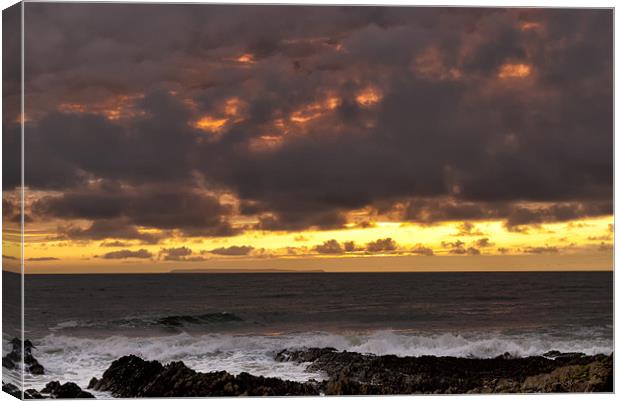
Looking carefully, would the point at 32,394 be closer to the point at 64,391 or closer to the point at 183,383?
the point at 64,391

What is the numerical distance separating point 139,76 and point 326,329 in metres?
3.44

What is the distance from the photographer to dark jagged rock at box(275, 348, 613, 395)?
Result: 463 inches

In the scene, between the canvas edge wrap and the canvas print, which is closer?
the canvas edge wrap

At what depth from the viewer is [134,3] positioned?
11.5 metres

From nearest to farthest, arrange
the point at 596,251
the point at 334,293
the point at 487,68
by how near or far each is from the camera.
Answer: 1. the point at 487,68
2. the point at 596,251
3. the point at 334,293

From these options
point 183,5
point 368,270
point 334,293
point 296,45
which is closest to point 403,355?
point 368,270

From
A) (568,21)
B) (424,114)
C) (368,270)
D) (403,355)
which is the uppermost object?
(568,21)

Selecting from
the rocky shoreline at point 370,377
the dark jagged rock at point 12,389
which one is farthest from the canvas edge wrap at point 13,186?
the rocky shoreline at point 370,377

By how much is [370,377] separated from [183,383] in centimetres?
182

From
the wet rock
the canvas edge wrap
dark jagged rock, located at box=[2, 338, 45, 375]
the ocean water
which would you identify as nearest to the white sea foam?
the ocean water

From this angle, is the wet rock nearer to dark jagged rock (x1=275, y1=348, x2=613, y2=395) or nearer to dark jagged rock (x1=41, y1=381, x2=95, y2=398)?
dark jagged rock (x1=41, y1=381, x2=95, y2=398)

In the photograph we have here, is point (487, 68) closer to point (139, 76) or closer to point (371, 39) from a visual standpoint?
point (371, 39)

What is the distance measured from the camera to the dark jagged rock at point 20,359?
11.0 m

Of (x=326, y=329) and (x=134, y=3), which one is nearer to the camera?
(x=134, y=3)
